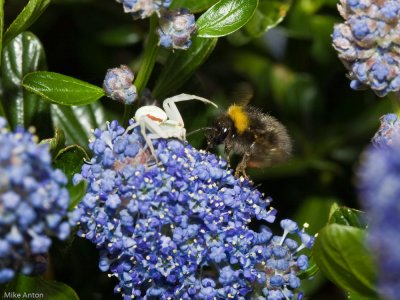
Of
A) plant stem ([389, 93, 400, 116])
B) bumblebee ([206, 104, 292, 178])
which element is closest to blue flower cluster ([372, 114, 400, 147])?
plant stem ([389, 93, 400, 116])

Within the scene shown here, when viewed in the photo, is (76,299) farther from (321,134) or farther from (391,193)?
(321,134)

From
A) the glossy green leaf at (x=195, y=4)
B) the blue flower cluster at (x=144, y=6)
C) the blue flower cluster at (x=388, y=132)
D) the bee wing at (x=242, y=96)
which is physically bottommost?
the bee wing at (x=242, y=96)

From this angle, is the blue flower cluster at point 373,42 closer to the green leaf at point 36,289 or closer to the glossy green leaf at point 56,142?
the glossy green leaf at point 56,142

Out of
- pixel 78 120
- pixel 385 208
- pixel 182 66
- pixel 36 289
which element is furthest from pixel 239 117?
pixel 385 208

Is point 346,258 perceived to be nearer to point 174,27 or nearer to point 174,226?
point 174,226

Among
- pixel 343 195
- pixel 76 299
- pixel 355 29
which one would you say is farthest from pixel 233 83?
pixel 76 299

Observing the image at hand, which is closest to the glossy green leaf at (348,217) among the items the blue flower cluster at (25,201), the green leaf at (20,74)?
the blue flower cluster at (25,201)
